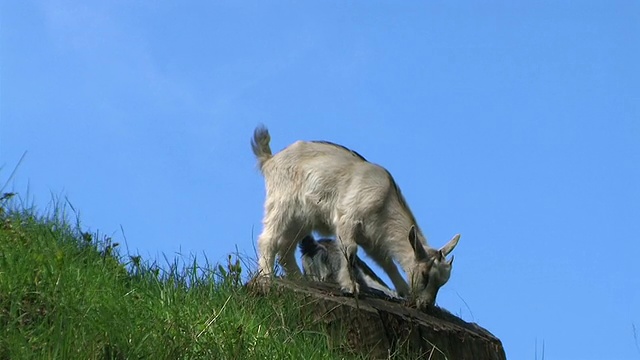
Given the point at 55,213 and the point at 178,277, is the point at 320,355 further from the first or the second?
the point at 55,213

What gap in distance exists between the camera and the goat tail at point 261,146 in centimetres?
996

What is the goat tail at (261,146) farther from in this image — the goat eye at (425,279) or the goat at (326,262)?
the goat eye at (425,279)

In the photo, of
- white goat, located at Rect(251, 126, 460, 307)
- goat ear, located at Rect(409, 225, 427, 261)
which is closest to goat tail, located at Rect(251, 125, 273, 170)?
white goat, located at Rect(251, 126, 460, 307)

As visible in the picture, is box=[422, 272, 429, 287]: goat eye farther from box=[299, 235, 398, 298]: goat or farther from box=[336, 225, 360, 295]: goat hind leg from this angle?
box=[299, 235, 398, 298]: goat

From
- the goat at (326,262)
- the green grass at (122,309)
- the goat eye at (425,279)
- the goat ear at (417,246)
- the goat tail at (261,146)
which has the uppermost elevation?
the goat tail at (261,146)

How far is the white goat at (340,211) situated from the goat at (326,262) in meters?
0.41

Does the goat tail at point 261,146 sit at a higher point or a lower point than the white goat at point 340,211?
higher

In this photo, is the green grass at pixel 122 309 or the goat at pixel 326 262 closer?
the green grass at pixel 122 309

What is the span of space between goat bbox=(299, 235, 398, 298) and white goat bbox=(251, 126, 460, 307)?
1.34ft

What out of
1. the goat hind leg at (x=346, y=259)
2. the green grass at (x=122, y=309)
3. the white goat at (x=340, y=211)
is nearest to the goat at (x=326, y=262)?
the white goat at (x=340, y=211)

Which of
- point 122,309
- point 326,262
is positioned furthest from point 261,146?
point 122,309

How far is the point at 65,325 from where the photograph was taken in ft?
18.9

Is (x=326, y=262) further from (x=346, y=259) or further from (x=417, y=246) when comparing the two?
(x=346, y=259)

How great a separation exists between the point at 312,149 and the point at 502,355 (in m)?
3.00
